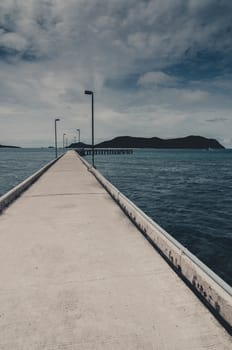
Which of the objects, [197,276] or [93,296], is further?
[197,276]

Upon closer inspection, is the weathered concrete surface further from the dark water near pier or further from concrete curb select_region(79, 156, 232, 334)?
the dark water near pier

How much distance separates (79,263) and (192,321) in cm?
199

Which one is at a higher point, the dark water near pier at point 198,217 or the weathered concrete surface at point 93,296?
the weathered concrete surface at point 93,296

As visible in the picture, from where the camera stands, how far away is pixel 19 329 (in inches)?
104

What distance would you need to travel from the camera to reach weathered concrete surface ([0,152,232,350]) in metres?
2.52

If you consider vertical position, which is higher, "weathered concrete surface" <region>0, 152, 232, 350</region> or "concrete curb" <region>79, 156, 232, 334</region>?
"concrete curb" <region>79, 156, 232, 334</region>

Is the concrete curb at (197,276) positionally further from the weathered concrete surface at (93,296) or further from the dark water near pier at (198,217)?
the dark water near pier at (198,217)

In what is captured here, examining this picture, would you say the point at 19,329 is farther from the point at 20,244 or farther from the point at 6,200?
the point at 6,200

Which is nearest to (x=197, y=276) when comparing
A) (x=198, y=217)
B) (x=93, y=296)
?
(x=93, y=296)

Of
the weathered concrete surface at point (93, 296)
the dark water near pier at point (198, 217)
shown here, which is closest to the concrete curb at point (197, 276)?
the weathered concrete surface at point (93, 296)

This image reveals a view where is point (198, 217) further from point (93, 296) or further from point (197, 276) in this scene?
point (93, 296)

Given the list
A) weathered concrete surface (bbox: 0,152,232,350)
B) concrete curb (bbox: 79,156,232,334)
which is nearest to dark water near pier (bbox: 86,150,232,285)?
concrete curb (bbox: 79,156,232,334)

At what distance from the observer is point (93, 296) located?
10.6 ft

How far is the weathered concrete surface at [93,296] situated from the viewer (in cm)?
252
